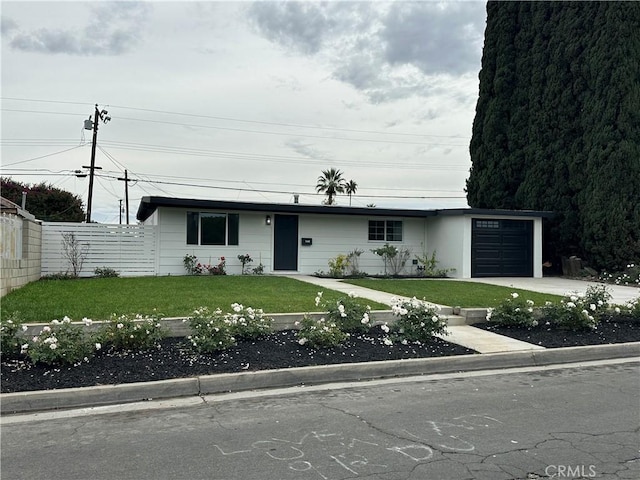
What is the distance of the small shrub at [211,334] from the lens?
7051mm

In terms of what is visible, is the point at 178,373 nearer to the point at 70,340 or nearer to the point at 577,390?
the point at 70,340

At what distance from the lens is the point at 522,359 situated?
7.89 metres

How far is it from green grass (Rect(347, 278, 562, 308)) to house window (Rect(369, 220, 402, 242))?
481 cm

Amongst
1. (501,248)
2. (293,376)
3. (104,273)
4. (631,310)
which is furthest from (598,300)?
(104,273)

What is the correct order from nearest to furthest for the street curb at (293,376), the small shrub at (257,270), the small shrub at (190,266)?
the street curb at (293,376)
the small shrub at (190,266)
the small shrub at (257,270)

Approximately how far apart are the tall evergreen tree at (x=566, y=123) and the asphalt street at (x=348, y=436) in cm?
1532

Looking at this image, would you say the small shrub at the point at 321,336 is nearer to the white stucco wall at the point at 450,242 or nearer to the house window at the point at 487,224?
the white stucco wall at the point at 450,242

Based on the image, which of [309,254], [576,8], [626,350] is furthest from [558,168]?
[626,350]

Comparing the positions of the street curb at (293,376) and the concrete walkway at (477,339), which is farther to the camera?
the concrete walkway at (477,339)

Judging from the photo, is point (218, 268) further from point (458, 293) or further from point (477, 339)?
point (477, 339)

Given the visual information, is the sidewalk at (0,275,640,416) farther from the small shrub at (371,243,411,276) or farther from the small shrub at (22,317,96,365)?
the small shrub at (371,243,411,276)

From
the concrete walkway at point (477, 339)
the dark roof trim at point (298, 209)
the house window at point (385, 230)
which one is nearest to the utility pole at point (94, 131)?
the dark roof trim at point (298, 209)

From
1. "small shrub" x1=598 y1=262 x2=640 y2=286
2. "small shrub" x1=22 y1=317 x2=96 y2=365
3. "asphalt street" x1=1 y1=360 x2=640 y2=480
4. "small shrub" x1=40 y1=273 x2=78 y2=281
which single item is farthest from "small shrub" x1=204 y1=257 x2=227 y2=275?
"small shrub" x1=598 y1=262 x2=640 y2=286

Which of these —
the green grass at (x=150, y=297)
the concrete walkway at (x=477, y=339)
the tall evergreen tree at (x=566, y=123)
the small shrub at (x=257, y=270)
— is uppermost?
the tall evergreen tree at (x=566, y=123)
